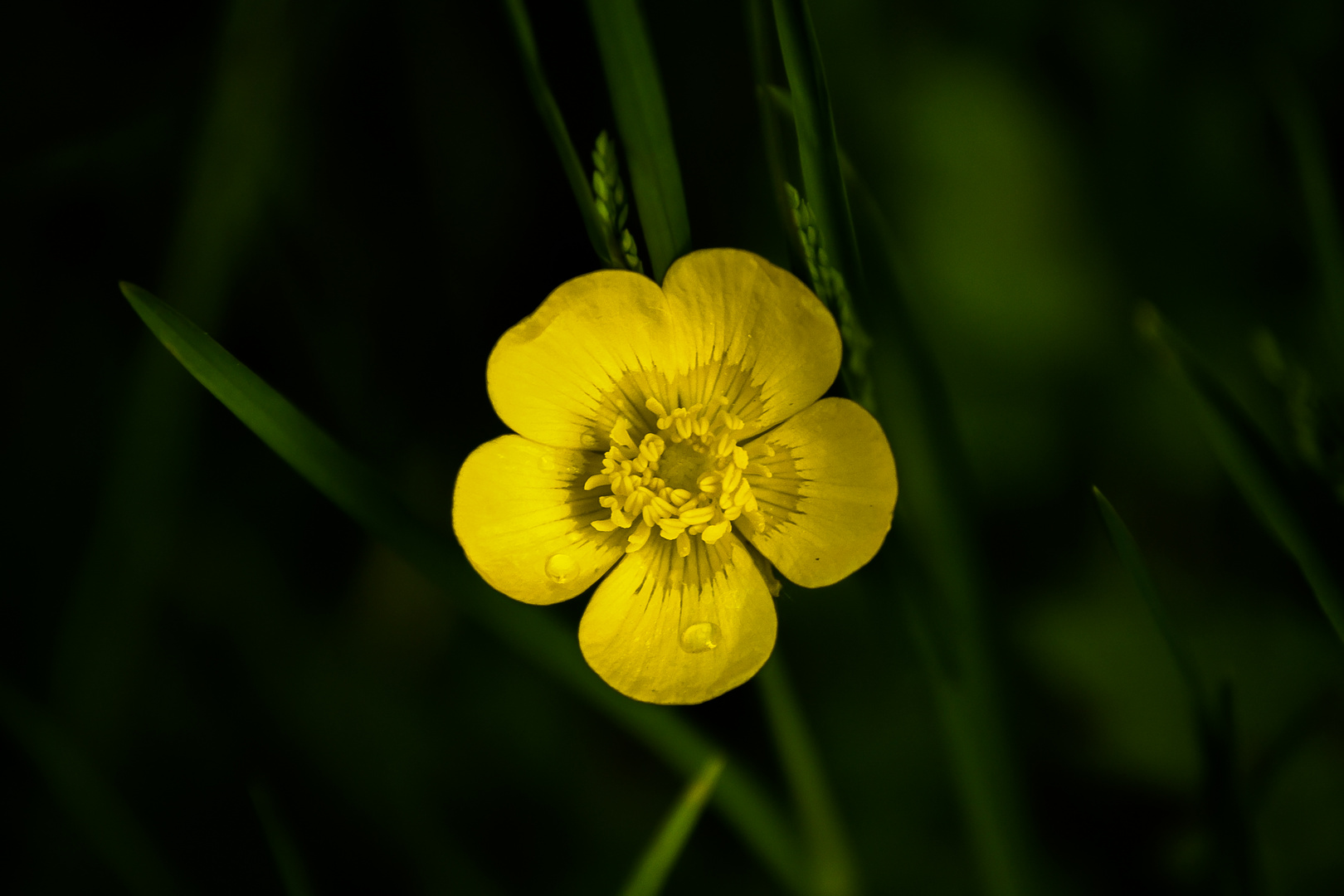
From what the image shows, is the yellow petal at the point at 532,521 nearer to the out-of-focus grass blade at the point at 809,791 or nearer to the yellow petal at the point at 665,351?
the yellow petal at the point at 665,351

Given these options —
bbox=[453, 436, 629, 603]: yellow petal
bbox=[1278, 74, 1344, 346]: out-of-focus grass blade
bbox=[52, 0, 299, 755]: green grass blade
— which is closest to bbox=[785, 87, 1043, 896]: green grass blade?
bbox=[453, 436, 629, 603]: yellow petal

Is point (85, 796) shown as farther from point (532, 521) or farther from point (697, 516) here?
point (697, 516)

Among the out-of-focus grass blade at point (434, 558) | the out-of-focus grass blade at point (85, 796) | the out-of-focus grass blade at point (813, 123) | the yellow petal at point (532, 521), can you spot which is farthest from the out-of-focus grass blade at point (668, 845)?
the out-of-focus grass blade at point (85, 796)

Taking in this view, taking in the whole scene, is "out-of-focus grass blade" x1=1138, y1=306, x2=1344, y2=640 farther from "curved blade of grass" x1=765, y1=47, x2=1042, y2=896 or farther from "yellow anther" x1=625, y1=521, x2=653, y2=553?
"yellow anther" x1=625, y1=521, x2=653, y2=553

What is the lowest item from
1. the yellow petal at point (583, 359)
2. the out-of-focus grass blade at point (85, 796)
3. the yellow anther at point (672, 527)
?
the out-of-focus grass blade at point (85, 796)

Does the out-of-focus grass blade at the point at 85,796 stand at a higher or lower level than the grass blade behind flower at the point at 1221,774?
lower

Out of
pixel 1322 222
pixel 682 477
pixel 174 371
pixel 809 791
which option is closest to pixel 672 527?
pixel 682 477

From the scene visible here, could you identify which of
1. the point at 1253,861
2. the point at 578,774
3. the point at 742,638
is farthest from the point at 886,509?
the point at 578,774
